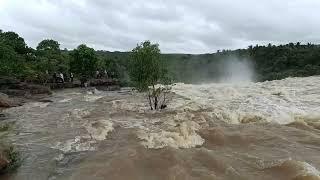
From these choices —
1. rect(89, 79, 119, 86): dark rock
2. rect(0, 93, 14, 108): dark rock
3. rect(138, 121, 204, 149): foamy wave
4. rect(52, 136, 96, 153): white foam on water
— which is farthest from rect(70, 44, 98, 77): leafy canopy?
rect(52, 136, 96, 153): white foam on water

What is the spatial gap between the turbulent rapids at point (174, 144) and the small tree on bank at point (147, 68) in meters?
1.93

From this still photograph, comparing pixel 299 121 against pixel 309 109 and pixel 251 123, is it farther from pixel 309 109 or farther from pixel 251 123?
pixel 309 109

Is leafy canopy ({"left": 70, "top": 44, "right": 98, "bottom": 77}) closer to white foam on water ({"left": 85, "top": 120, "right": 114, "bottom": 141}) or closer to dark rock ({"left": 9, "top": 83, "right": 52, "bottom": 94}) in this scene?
dark rock ({"left": 9, "top": 83, "right": 52, "bottom": 94})

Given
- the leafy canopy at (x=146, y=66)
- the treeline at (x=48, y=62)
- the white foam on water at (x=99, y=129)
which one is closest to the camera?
the white foam on water at (x=99, y=129)

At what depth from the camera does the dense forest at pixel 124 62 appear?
2106 inches

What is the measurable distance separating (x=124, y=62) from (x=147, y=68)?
29.3 meters

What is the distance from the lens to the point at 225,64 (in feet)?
303

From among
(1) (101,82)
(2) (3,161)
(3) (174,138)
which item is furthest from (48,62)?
(2) (3,161)

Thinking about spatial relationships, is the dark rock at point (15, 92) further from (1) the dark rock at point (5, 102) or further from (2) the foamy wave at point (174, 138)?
(2) the foamy wave at point (174, 138)

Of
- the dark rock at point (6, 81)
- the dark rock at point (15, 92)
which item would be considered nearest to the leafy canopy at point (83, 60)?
the dark rock at point (6, 81)

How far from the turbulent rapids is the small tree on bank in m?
1.93

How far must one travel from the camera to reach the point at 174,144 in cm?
1622

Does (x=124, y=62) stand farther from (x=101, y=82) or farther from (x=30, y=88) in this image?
(x=30, y=88)

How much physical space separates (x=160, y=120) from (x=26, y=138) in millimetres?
7511
